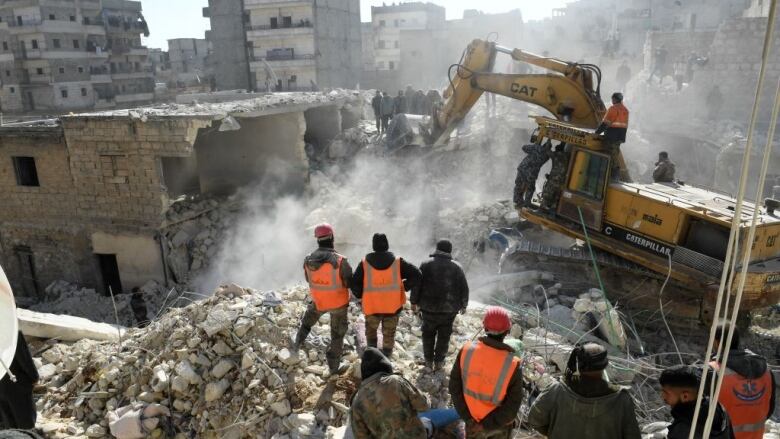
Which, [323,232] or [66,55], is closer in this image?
[323,232]

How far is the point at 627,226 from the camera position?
25.8 ft

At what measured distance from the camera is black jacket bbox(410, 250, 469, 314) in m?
5.20

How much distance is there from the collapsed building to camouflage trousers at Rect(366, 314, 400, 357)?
22.7 feet

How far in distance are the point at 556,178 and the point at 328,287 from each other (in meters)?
4.91

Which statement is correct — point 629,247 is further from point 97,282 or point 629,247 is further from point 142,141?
point 97,282

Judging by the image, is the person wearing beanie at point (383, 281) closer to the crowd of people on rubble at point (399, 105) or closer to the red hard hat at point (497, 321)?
the red hard hat at point (497, 321)

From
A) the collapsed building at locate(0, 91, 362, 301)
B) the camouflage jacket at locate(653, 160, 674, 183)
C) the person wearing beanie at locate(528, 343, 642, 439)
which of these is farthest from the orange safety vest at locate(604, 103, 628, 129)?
the collapsed building at locate(0, 91, 362, 301)

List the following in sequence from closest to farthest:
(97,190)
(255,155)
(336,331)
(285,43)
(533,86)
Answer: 1. (336,331)
2. (533,86)
3. (97,190)
4. (255,155)
5. (285,43)

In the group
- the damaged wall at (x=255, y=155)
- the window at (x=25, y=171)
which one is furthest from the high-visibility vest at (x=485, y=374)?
the window at (x=25, y=171)

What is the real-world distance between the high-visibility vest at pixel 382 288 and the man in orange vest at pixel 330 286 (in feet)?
0.87

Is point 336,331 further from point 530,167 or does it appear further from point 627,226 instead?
point 530,167

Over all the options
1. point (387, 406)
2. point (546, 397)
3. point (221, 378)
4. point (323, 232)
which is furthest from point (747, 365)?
point (221, 378)

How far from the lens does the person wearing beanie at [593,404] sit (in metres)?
3.18

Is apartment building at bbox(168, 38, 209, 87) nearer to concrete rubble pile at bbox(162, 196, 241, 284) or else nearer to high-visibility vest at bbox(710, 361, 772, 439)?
concrete rubble pile at bbox(162, 196, 241, 284)
